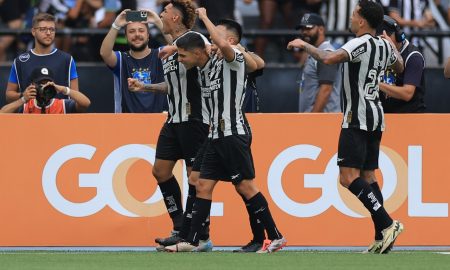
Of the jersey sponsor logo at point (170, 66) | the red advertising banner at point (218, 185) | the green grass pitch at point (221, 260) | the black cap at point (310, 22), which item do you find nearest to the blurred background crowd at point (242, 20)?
the black cap at point (310, 22)

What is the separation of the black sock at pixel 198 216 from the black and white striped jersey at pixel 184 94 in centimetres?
84

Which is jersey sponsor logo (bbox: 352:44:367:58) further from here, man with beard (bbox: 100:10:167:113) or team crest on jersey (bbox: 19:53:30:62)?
team crest on jersey (bbox: 19:53:30:62)

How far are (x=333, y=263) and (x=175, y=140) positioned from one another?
2.27 m

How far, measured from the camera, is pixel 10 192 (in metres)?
13.4

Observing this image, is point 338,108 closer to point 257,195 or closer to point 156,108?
point 156,108

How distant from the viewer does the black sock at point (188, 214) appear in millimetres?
12219

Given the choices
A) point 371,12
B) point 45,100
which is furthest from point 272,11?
point 371,12

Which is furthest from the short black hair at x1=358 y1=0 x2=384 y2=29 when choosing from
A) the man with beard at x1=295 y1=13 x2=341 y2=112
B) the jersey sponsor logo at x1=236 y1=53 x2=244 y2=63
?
the man with beard at x1=295 y1=13 x2=341 y2=112

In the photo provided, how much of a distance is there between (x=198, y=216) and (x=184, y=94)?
1.19 m

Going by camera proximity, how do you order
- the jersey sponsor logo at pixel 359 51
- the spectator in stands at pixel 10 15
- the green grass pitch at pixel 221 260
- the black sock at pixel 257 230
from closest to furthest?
1. the green grass pitch at pixel 221 260
2. the jersey sponsor logo at pixel 359 51
3. the black sock at pixel 257 230
4. the spectator in stands at pixel 10 15

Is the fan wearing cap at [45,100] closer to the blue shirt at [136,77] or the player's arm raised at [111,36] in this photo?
the blue shirt at [136,77]

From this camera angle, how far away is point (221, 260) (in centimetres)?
1122

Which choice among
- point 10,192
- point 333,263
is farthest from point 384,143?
point 10,192

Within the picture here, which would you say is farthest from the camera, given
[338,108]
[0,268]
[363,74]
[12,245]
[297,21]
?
[297,21]
